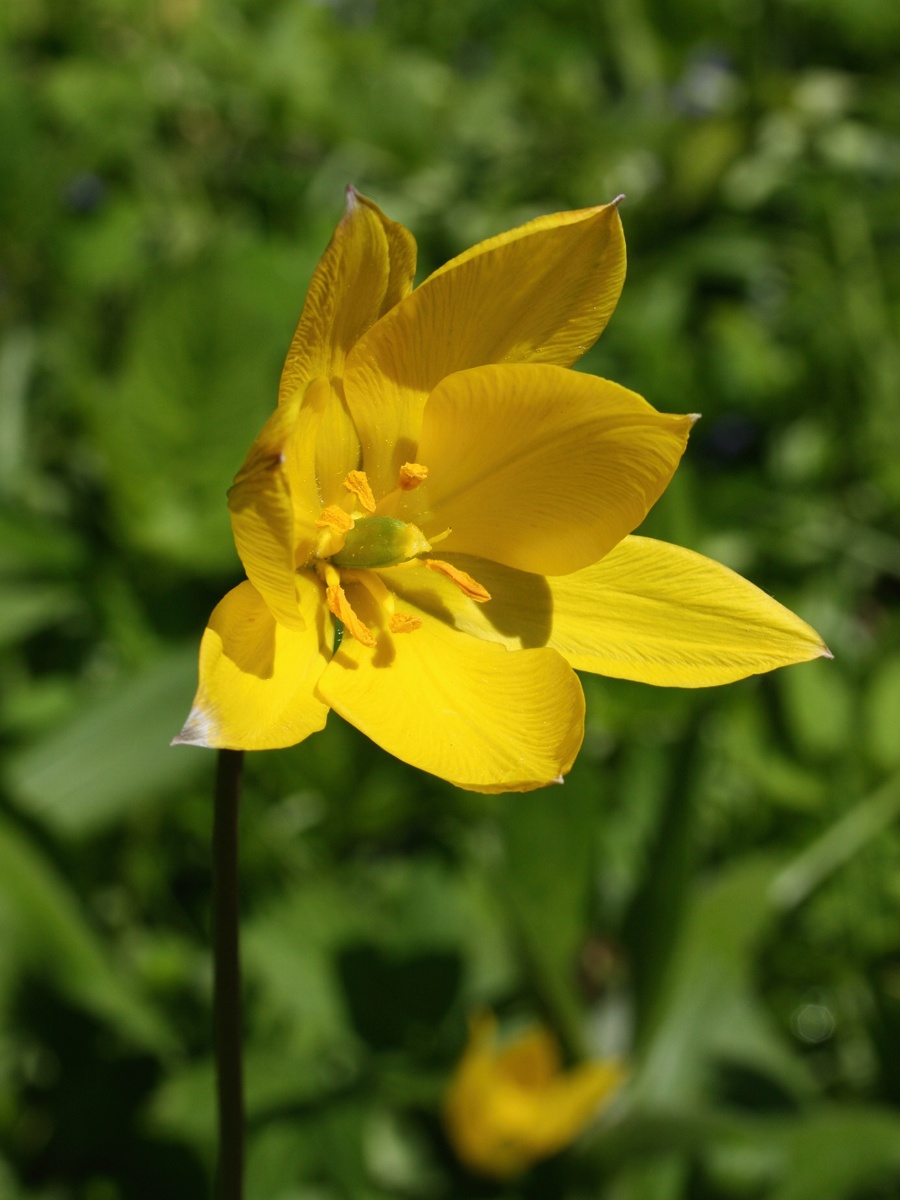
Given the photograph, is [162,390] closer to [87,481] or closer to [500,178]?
[87,481]

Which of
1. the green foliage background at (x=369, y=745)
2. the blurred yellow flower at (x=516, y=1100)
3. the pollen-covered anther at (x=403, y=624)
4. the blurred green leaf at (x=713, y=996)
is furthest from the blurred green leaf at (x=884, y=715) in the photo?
the pollen-covered anther at (x=403, y=624)

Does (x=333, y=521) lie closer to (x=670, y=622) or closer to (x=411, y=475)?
(x=411, y=475)

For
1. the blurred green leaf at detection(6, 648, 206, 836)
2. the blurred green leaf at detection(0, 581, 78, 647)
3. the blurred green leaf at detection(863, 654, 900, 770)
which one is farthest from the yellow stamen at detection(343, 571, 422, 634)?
the blurred green leaf at detection(863, 654, 900, 770)

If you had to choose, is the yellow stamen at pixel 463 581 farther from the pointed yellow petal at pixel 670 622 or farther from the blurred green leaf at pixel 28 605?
the blurred green leaf at pixel 28 605

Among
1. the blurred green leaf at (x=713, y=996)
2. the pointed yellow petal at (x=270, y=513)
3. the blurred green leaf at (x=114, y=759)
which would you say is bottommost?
the blurred green leaf at (x=713, y=996)

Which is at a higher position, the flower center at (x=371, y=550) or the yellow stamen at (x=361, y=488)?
the yellow stamen at (x=361, y=488)

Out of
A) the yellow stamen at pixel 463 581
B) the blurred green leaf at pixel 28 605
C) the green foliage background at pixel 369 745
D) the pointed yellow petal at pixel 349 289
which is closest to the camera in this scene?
the pointed yellow petal at pixel 349 289

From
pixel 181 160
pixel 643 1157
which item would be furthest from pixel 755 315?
pixel 643 1157
